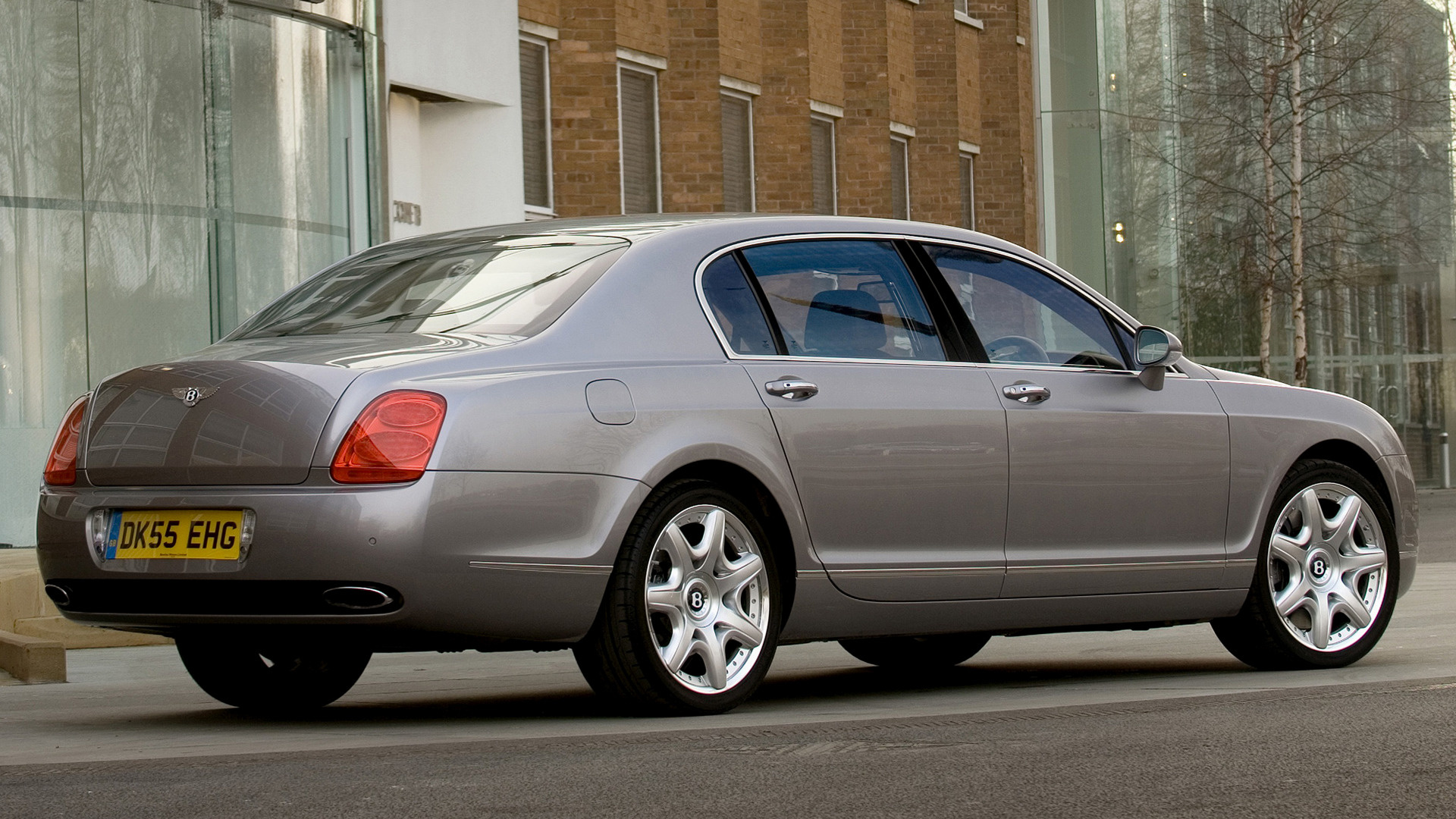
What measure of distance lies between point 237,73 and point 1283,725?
1401 cm

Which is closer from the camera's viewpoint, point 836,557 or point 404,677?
point 836,557

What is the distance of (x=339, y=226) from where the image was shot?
1953 cm

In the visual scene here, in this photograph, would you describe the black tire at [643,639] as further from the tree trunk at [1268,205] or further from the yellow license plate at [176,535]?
the tree trunk at [1268,205]

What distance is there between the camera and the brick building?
24.3 m

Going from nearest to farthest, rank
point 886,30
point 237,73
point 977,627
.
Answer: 1. point 977,627
2. point 237,73
3. point 886,30

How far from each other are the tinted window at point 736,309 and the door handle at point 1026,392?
3.07 feet

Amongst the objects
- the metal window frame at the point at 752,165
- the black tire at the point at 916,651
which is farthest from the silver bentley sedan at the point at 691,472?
the metal window frame at the point at 752,165

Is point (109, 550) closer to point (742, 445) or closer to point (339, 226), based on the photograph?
point (742, 445)

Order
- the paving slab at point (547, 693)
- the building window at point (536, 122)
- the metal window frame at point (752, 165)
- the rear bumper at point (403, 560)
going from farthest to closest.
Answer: the metal window frame at point (752, 165)
the building window at point (536, 122)
the paving slab at point (547, 693)
the rear bumper at point (403, 560)

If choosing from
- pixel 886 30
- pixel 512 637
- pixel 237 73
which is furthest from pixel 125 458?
pixel 886 30

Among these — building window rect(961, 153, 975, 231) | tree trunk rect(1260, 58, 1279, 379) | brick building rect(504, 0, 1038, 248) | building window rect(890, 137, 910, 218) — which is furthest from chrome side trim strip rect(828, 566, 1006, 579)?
tree trunk rect(1260, 58, 1279, 379)

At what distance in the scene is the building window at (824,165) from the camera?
29438mm

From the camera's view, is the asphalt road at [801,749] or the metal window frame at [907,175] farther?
the metal window frame at [907,175]

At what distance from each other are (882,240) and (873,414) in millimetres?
775
